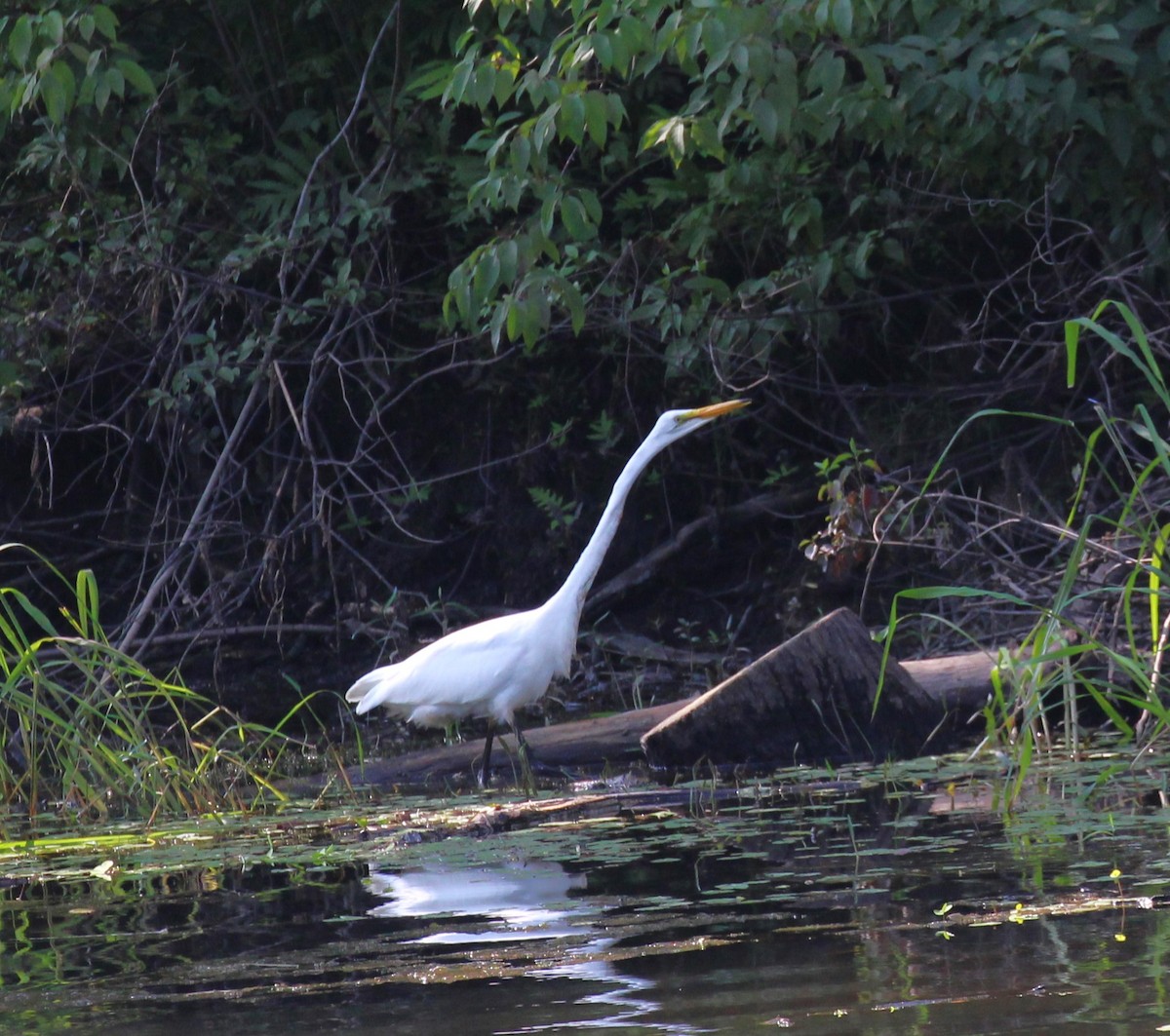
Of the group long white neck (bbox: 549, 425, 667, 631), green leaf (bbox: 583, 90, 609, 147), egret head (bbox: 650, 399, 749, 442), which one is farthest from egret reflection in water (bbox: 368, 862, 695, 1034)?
green leaf (bbox: 583, 90, 609, 147)

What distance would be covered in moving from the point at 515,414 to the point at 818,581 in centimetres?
226

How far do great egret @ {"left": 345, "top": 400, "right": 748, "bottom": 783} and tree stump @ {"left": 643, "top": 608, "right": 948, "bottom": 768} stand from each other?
72 cm

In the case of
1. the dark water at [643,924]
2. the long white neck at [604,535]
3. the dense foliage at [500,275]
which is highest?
the dense foliage at [500,275]

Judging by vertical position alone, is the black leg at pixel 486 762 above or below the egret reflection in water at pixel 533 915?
above

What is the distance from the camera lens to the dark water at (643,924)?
2330mm

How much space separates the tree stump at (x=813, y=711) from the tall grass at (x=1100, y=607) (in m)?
0.34

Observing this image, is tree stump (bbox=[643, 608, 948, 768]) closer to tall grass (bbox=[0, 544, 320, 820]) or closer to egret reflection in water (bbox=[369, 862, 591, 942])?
tall grass (bbox=[0, 544, 320, 820])

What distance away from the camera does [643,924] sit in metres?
3.00

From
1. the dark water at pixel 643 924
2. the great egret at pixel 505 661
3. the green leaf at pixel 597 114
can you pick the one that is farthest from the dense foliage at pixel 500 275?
the dark water at pixel 643 924

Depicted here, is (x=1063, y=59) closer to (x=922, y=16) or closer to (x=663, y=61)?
(x=922, y=16)

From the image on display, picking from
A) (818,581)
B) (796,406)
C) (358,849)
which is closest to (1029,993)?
(358,849)

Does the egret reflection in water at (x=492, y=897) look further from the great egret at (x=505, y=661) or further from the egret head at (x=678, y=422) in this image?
the egret head at (x=678, y=422)

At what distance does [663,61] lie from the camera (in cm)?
793

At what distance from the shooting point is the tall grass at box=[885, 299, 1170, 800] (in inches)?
127
